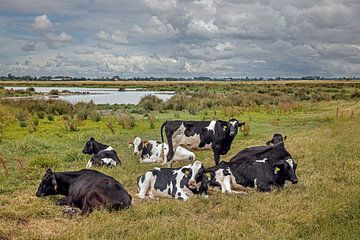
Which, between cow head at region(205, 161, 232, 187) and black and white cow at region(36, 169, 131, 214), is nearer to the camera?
black and white cow at region(36, 169, 131, 214)

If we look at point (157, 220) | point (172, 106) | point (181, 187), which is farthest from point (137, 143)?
point (172, 106)

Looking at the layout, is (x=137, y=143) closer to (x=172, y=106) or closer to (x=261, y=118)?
(x=261, y=118)

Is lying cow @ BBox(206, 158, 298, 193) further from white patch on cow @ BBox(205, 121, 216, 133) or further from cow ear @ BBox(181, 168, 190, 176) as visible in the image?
white patch on cow @ BBox(205, 121, 216, 133)

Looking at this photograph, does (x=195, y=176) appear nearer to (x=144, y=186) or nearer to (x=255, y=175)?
(x=144, y=186)

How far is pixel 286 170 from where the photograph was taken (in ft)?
32.7

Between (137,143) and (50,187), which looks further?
(137,143)

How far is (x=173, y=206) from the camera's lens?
331 inches

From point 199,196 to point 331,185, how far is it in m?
2.88

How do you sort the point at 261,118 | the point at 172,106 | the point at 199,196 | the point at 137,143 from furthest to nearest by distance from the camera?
the point at 172,106
the point at 261,118
the point at 137,143
the point at 199,196

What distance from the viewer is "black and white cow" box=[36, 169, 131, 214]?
8055mm

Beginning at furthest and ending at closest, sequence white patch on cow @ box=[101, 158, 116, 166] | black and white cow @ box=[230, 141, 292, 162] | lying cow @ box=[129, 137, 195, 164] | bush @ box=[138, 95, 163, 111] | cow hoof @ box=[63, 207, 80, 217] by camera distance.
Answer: bush @ box=[138, 95, 163, 111] < lying cow @ box=[129, 137, 195, 164] < white patch on cow @ box=[101, 158, 116, 166] < black and white cow @ box=[230, 141, 292, 162] < cow hoof @ box=[63, 207, 80, 217]

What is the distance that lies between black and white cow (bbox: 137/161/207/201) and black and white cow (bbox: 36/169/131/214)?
113cm

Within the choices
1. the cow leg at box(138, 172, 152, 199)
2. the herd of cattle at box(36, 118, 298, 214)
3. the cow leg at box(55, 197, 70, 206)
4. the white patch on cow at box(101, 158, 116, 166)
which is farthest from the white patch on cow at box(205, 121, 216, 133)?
the cow leg at box(55, 197, 70, 206)

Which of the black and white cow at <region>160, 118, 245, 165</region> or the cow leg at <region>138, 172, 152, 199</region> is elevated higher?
the black and white cow at <region>160, 118, 245, 165</region>
